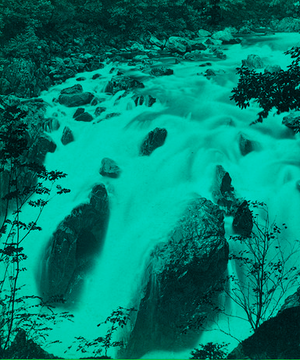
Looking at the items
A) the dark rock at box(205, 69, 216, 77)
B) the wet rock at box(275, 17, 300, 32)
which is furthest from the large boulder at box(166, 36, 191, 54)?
the wet rock at box(275, 17, 300, 32)

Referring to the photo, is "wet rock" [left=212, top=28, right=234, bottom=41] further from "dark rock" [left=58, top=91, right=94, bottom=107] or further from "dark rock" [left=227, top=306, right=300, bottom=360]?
"dark rock" [left=227, top=306, right=300, bottom=360]

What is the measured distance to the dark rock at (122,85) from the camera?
13664 mm

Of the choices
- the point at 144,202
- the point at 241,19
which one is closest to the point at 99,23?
the point at 241,19

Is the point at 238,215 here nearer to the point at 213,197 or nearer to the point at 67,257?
the point at 213,197

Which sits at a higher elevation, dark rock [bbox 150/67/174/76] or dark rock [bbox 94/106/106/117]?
dark rock [bbox 150/67/174/76]

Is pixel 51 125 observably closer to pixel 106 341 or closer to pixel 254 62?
pixel 106 341

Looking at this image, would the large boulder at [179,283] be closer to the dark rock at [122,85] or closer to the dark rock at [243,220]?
the dark rock at [243,220]

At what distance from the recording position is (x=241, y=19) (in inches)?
739

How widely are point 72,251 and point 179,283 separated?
2.59 m

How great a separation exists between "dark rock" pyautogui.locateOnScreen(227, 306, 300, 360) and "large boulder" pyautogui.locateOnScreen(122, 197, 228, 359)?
127 centimetres

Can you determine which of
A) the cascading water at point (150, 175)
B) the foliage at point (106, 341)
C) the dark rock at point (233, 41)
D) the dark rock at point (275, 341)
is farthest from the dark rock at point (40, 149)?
the dark rock at point (233, 41)

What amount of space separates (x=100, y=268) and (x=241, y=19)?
1650cm

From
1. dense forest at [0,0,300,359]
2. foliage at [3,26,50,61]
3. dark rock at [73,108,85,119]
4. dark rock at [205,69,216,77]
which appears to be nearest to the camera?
dense forest at [0,0,300,359]

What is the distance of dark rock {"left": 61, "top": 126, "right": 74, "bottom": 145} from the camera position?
1059cm
